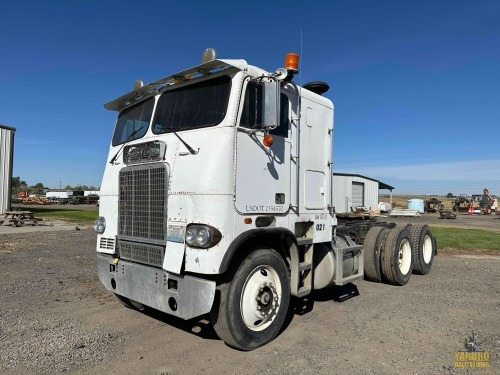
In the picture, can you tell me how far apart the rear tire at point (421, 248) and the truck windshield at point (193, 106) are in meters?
6.16

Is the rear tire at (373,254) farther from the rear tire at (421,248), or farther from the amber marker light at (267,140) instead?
the amber marker light at (267,140)

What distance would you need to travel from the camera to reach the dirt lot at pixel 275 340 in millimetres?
3924

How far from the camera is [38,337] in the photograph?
4.55 m

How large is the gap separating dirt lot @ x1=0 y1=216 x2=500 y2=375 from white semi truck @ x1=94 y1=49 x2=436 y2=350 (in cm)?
42

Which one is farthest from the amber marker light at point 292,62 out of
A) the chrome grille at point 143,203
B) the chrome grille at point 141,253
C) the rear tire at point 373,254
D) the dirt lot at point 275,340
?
the rear tire at point 373,254

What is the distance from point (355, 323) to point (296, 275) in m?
1.21

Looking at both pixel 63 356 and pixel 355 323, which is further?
pixel 355 323

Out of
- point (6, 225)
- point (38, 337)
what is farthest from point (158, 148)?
point (6, 225)

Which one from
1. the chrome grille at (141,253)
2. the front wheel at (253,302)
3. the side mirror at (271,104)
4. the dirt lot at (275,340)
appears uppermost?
the side mirror at (271,104)

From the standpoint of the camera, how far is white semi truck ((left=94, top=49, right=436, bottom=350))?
4.08 metres

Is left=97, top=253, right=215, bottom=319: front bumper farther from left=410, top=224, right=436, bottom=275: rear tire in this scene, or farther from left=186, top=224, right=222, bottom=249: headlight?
left=410, top=224, right=436, bottom=275: rear tire

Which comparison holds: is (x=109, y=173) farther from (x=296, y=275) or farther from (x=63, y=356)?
(x=296, y=275)

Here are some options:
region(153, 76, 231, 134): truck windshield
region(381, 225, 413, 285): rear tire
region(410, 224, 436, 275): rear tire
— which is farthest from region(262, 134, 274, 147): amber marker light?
region(410, 224, 436, 275): rear tire

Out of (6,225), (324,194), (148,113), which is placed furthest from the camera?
(6,225)
